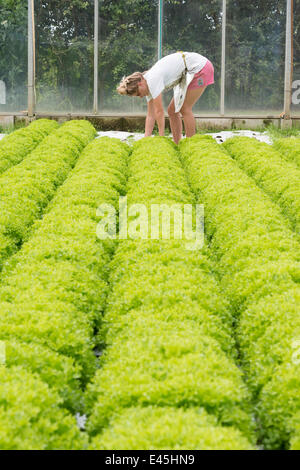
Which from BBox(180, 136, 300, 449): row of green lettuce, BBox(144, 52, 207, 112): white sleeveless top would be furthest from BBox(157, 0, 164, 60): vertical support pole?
BBox(180, 136, 300, 449): row of green lettuce

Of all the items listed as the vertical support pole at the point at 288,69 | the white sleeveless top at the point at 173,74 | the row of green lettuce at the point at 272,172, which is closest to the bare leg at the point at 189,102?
the white sleeveless top at the point at 173,74

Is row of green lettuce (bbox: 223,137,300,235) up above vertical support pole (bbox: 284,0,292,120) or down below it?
below

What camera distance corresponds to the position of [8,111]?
20062 mm

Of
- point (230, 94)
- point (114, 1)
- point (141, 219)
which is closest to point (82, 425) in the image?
point (141, 219)

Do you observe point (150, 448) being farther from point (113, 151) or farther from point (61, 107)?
point (61, 107)

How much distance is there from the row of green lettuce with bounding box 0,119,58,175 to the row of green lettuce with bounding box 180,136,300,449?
190 inches

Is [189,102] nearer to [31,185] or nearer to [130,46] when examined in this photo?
[31,185]

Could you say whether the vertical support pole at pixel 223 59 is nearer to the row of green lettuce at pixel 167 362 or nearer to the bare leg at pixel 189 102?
the bare leg at pixel 189 102

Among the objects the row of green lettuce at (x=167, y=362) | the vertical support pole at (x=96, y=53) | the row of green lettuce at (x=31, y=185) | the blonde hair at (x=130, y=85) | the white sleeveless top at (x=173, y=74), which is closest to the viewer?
the row of green lettuce at (x=167, y=362)

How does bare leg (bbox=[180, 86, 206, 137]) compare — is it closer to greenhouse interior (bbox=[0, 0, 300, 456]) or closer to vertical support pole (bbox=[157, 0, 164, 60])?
greenhouse interior (bbox=[0, 0, 300, 456])

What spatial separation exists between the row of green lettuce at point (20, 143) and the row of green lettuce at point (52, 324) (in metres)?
4.74

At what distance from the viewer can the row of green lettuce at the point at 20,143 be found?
13.0 metres

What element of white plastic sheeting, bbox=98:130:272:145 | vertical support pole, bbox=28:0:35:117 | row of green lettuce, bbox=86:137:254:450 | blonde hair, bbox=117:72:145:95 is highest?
vertical support pole, bbox=28:0:35:117

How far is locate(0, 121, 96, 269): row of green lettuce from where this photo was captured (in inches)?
314
